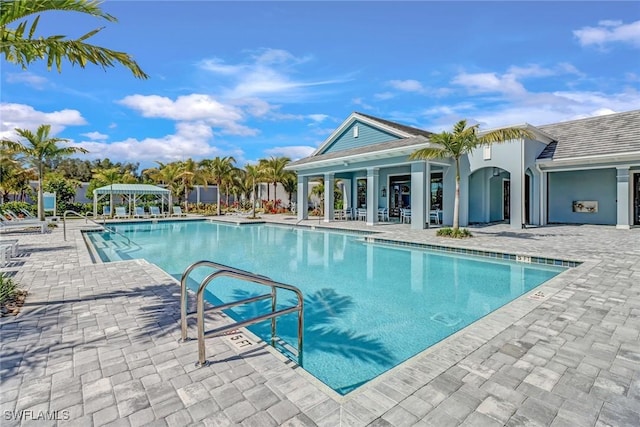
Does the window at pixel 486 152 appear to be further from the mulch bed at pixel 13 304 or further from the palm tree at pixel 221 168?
the palm tree at pixel 221 168

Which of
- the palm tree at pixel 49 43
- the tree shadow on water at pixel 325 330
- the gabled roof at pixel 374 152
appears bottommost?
the tree shadow on water at pixel 325 330

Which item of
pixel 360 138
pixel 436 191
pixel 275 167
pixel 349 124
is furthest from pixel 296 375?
pixel 275 167

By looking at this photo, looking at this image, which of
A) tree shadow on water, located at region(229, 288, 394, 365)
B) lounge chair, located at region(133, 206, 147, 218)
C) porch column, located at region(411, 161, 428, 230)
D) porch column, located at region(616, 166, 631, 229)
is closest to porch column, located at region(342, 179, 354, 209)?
porch column, located at region(411, 161, 428, 230)

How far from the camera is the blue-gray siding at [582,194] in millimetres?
17688

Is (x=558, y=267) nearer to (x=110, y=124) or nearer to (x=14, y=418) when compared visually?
(x=14, y=418)

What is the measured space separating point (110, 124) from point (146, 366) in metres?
38.4

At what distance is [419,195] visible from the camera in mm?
16484

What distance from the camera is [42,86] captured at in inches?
458

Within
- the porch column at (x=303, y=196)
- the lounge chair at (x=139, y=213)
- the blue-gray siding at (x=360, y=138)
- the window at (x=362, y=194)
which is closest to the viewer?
the blue-gray siding at (x=360, y=138)

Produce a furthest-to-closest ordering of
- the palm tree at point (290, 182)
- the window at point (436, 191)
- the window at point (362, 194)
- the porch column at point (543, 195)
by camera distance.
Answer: the palm tree at point (290, 182) → the window at point (362, 194) → the window at point (436, 191) → the porch column at point (543, 195)

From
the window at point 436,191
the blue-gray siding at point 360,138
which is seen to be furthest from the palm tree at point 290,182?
the window at point 436,191

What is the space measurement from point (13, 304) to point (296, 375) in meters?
5.00

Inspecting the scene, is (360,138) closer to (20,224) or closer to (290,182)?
(290,182)

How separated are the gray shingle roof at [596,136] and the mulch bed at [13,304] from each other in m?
Answer: 20.7
